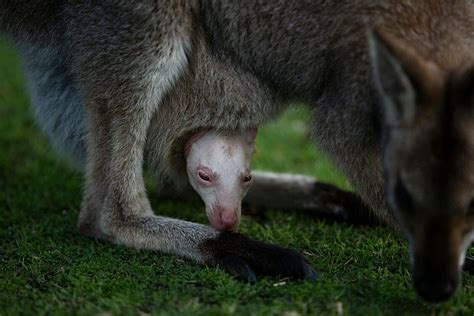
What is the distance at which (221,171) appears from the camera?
3.88 meters

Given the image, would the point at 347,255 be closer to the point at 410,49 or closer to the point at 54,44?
the point at 410,49

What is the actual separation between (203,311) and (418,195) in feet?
2.71

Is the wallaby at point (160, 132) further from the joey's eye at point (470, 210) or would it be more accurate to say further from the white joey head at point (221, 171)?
the joey's eye at point (470, 210)

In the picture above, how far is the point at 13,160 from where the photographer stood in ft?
17.6

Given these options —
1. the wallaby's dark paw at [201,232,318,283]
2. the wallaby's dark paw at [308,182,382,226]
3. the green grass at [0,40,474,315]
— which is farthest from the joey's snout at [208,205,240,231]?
Answer: the wallaby's dark paw at [308,182,382,226]

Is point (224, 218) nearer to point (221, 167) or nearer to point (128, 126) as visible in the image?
point (221, 167)

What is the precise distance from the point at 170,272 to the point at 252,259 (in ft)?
1.11

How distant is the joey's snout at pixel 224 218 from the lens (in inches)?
149

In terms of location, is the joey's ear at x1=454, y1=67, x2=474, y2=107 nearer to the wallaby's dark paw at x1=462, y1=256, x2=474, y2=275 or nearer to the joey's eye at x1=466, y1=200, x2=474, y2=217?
the joey's eye at x1=466, y1=200, x2=474, y2=217

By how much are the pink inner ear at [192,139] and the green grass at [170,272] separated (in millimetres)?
464

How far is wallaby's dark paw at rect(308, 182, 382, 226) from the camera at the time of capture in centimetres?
419

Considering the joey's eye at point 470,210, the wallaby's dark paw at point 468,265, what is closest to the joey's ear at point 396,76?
the joey's eye at point 470,210

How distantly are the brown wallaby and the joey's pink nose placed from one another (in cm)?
10

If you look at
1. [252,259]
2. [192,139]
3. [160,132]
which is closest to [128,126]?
[160,132]
